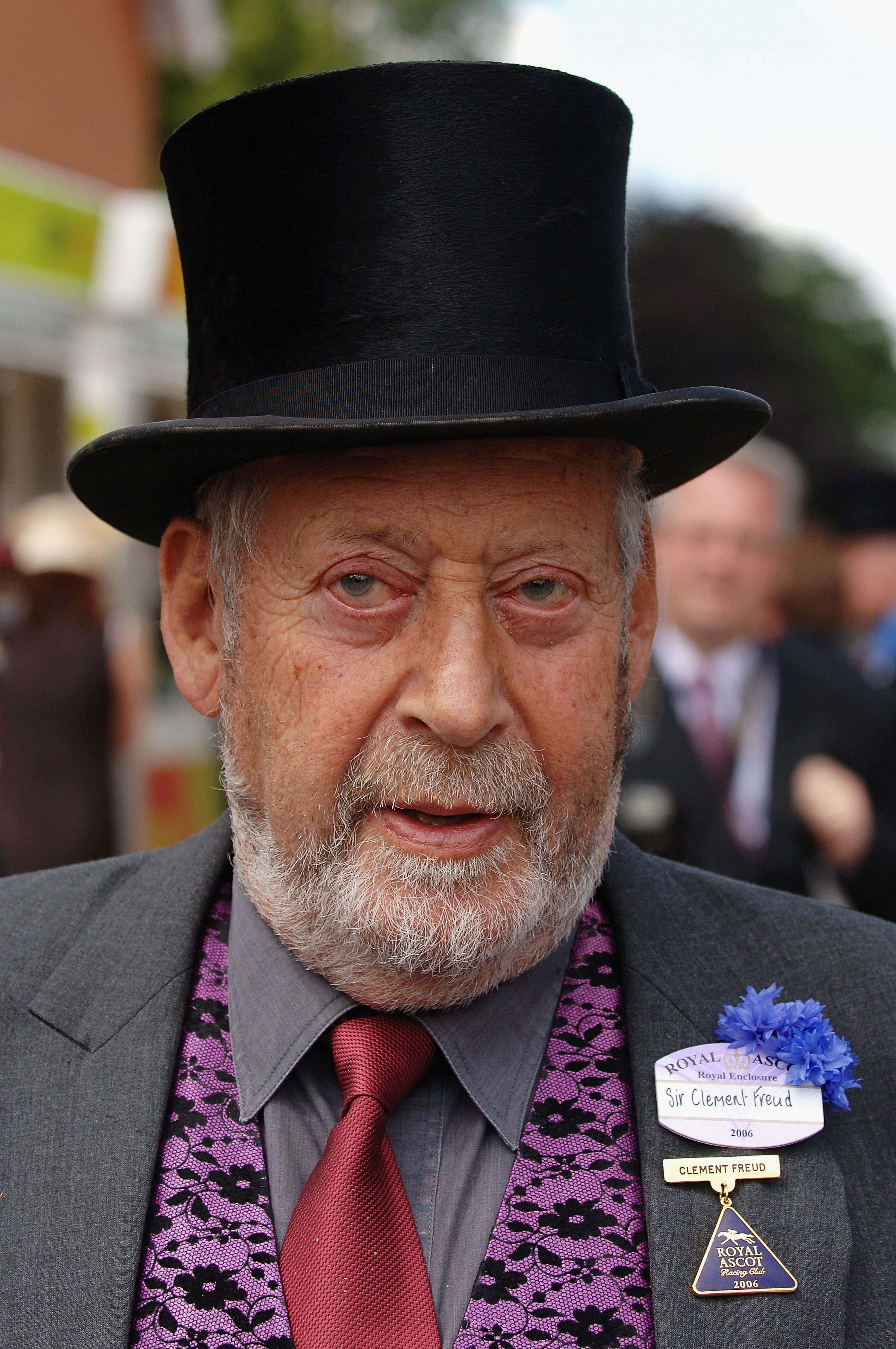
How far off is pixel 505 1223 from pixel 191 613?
1031mm

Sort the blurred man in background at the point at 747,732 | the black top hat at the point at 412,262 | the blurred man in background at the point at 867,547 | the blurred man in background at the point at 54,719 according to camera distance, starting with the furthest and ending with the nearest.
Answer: the blurred man in background at the point at 867,547, the blurred man in background at the point at 54,719, the blurred man in background at the point at 747,732, the black top hat at the point at 412,262

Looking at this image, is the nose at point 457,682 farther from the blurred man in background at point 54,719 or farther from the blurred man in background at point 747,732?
the blurred man in background at point 54,719

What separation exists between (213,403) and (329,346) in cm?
23

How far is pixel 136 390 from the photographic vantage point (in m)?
8.30

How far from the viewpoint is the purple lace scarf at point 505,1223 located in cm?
165

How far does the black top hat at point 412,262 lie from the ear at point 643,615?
301 millimetres

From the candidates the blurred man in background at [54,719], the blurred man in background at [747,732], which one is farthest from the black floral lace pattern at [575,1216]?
the blurred man in background at [54,719]

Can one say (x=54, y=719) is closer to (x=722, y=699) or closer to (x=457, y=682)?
(x=722, y=699)

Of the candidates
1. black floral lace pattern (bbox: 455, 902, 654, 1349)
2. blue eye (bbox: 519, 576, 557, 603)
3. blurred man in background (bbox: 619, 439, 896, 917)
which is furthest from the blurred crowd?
black floral lace pattern (bbox: 455, 902, 654, 1349)

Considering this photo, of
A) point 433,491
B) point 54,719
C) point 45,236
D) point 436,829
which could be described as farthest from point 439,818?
point 45,236

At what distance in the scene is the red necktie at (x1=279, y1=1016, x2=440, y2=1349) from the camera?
164 cm

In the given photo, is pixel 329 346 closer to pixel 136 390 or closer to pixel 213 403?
pixel 213 403

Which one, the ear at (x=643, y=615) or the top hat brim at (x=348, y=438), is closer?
the top hat brim at (x=348, y=438)

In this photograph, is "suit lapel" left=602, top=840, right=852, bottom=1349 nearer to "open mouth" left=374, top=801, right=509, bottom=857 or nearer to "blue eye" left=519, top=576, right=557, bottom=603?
"open mouth" left=374, top=801, right=509, bottom=857
